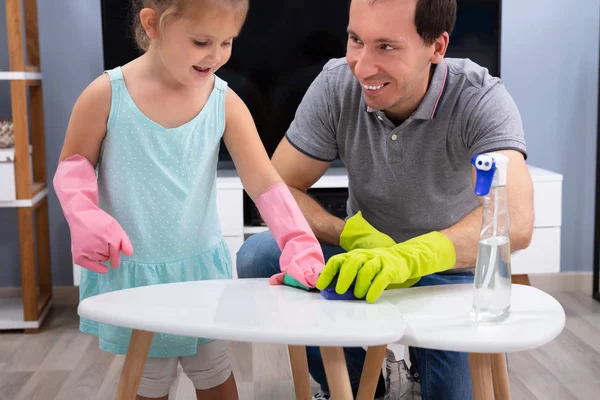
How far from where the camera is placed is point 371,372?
122 cm

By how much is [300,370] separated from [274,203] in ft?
0.99

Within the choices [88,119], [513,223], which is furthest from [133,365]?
[513,223]

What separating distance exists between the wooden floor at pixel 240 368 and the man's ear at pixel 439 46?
0.97 metres

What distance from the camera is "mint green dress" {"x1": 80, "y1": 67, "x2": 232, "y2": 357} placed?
1.34 meters

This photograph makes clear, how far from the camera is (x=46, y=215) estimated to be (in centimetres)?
283

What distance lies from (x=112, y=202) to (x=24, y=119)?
1289 millimetres

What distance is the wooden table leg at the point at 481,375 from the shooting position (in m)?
Answer: 1.05

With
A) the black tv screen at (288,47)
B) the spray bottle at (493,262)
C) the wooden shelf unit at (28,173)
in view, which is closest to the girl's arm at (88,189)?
the spray bottle at (493,262)

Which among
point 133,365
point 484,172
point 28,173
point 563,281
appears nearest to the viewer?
point 484,172

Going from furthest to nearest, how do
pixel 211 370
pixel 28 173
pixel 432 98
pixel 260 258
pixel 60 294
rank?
pixel 60 294, pixel 28 173, pixel 260 258, pixel 432 98, pixel 211 370

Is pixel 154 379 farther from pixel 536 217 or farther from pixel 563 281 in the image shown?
pixel 563 281

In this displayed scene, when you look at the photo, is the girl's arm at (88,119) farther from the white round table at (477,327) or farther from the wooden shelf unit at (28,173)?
the wooden shelf unit at (28,173)

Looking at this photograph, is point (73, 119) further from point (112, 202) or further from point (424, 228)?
point (424, 228)

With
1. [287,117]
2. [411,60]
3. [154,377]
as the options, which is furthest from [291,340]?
[287,117]
